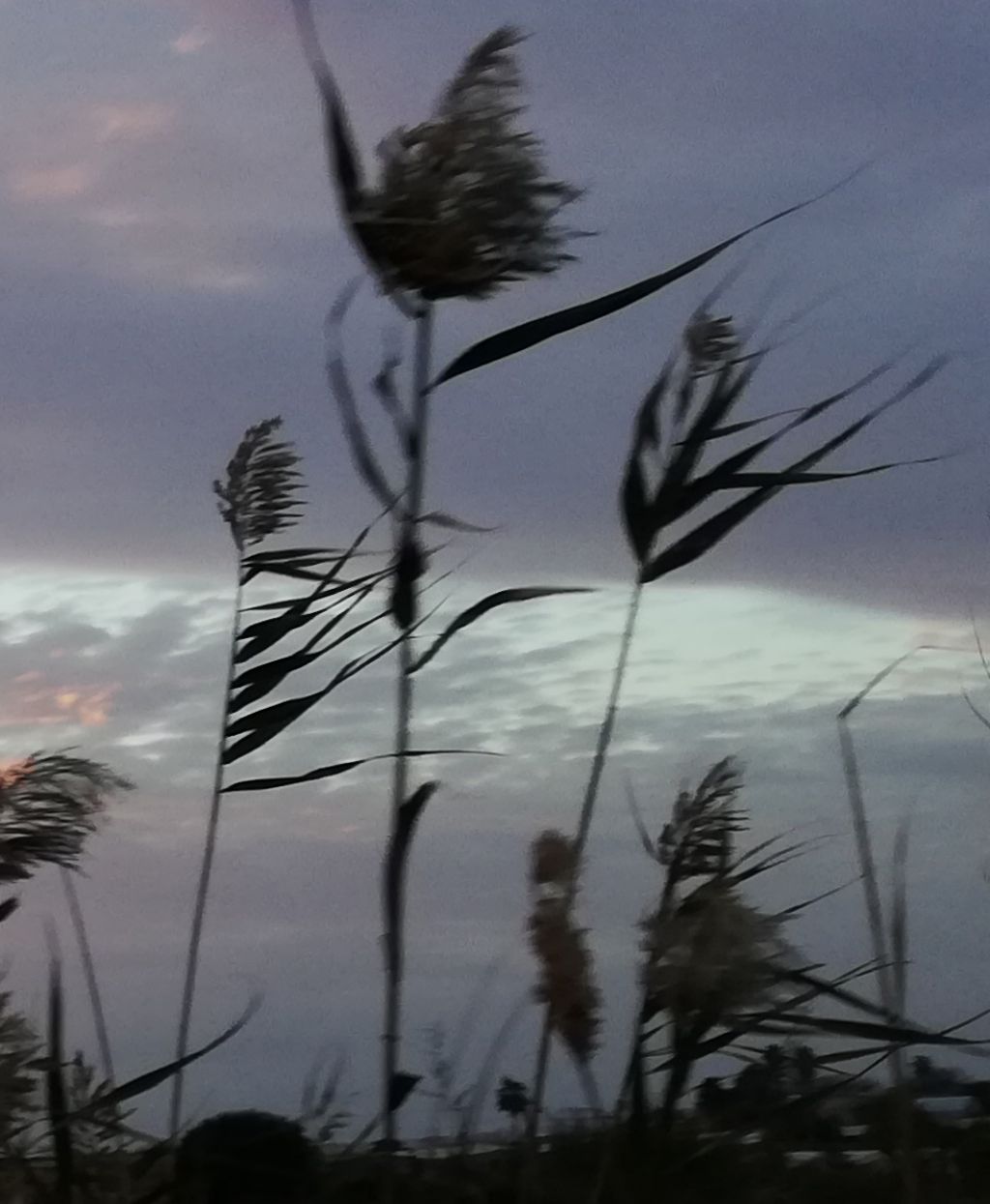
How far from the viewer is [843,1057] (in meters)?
1.04

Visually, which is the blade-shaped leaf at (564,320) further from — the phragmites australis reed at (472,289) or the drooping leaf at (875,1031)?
the drooping leaf at (875,1031)

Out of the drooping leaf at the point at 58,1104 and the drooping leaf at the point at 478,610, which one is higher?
the drooping leaf at the point at 478,610

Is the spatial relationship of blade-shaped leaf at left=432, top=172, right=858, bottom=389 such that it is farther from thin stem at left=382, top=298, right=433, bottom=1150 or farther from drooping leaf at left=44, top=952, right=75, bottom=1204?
drooping leaf at left=44, top=952, right=75, bottom=1204

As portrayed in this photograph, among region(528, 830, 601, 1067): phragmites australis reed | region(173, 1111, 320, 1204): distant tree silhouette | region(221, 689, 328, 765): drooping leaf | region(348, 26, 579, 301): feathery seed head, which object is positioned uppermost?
region(348, 26, 579, 301): feathery seed head

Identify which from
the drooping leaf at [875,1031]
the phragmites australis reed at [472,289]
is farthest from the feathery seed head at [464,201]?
the drooping leaf at [875,1031]

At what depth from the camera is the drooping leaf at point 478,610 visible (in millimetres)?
→ 1107

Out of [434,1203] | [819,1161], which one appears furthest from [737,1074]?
[434,1203]

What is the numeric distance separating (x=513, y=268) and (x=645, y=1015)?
51 centimetres

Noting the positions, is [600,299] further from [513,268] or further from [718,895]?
[718,895]

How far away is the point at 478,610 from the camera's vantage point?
1.11m

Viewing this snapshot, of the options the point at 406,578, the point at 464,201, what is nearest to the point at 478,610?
the point at 406,578

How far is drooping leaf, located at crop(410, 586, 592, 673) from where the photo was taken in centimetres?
111

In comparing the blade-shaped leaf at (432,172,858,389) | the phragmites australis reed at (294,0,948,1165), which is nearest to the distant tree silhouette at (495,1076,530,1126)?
the phragmites australis reed at (294,0,948,1165)

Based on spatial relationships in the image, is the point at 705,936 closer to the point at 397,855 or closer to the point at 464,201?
the point at 397,855
